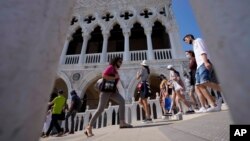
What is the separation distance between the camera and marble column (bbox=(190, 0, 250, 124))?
0.65 meters

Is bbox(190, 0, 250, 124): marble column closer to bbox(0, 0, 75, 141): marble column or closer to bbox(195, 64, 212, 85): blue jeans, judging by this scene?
bbox(0, 0, 75, 141): marble column

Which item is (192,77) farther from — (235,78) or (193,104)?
(235,78)

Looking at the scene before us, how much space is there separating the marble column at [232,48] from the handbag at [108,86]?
283 centimetres

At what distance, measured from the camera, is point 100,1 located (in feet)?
49.6

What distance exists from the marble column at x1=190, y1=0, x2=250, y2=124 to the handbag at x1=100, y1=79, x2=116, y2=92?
2.83 m

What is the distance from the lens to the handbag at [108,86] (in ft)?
11.7

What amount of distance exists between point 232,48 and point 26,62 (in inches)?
32.6

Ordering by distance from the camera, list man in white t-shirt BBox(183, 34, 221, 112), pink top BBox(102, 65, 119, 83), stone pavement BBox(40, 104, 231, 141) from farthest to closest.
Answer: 1. pink top BBox(102, 65, 119, 83)
2. man in white t-shirt BBox(183, 34, 221, 112)
3. stone pavement BBox(40, 104, 231, 141)

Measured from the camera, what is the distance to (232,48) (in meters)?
0.71

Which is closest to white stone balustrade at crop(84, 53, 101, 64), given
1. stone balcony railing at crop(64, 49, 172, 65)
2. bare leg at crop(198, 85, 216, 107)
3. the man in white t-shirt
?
stone balcony railing at crop(64, 49, 172, 65)

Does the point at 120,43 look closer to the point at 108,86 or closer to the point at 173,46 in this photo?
the point at 173,46

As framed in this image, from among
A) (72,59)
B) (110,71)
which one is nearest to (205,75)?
(110,71)

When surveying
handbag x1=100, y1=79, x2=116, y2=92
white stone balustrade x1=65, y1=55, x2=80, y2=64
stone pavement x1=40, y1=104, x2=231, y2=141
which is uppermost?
white stone balustrade x1=65, y1=55, x2=80, y2=64

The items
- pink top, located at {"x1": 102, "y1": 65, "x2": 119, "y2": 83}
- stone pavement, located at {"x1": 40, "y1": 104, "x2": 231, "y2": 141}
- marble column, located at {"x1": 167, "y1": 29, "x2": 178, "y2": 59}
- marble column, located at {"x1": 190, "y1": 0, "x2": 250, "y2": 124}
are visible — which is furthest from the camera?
marble column, located at {"x1": 167, "y1": 29, "x2": 178, "y2": 59}
